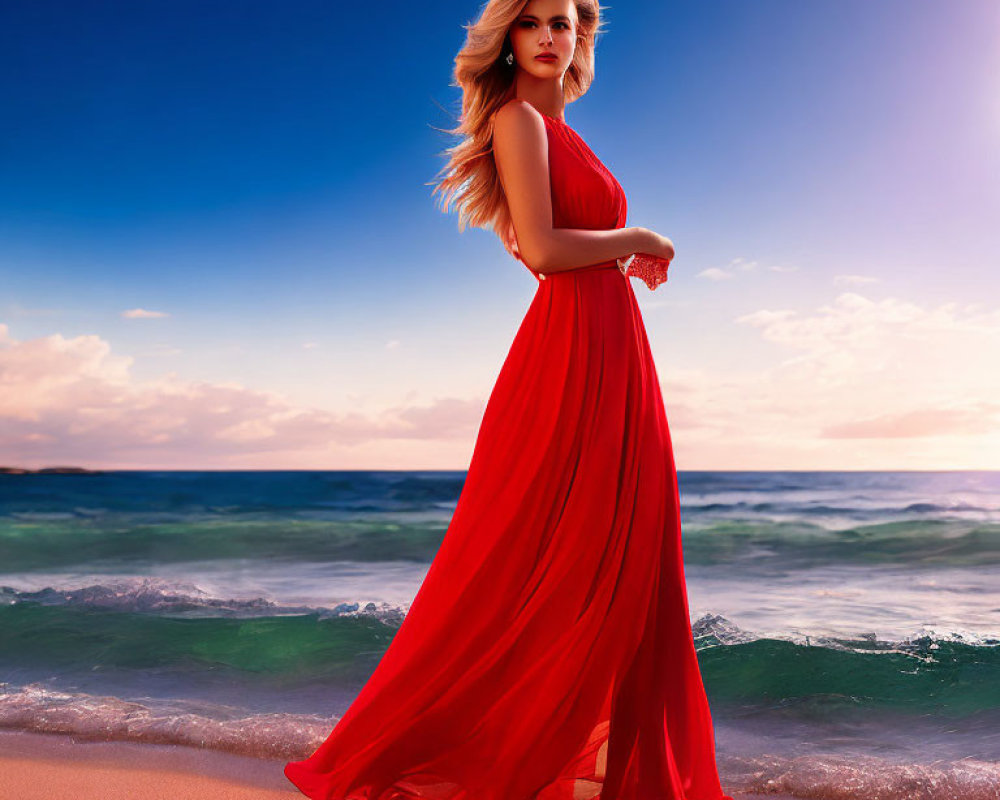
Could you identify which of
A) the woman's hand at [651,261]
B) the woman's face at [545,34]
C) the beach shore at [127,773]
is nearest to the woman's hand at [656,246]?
the woman's hand at [651,261]

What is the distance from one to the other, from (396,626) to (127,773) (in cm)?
289

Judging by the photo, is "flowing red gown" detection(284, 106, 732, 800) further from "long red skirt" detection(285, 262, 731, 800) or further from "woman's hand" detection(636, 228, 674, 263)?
"woman's hand" detection(636, 228, 674, 263)

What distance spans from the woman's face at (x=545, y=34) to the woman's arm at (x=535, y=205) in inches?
7.3

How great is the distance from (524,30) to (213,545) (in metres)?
12.8

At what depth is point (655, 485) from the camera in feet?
6.51

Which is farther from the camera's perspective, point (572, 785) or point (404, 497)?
point (404, 497)

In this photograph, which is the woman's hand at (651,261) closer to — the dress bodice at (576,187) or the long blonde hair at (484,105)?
the dress bodice at (576,187)

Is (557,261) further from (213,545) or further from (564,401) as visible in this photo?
(213,545)

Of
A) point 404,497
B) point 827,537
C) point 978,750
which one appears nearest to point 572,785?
point 978,750

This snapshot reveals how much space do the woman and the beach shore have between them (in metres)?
0.69

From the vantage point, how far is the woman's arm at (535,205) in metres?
2.01

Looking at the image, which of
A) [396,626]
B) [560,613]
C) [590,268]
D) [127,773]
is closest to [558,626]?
[560,613]

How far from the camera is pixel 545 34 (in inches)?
84.5

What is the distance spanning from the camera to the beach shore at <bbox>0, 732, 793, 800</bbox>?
2.47 m
